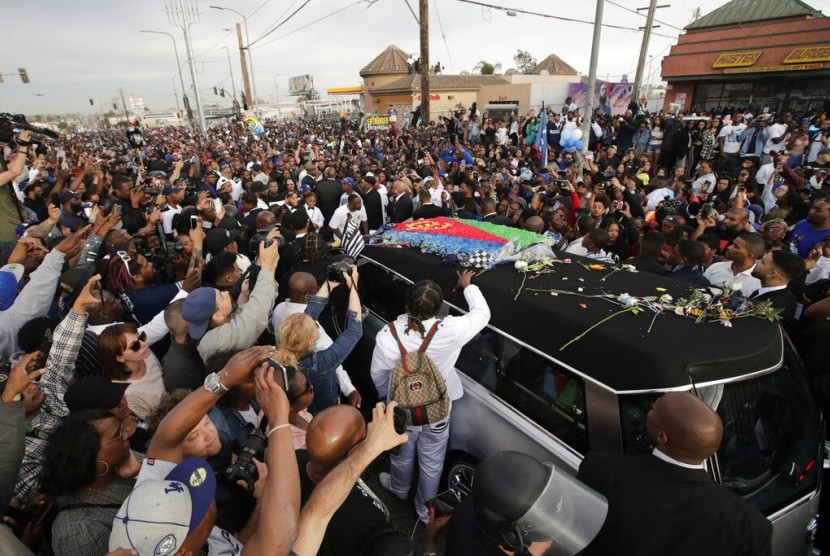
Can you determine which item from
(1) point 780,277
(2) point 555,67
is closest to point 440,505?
(1) point 780,277

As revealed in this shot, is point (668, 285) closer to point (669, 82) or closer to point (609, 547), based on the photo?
point (609, 547)

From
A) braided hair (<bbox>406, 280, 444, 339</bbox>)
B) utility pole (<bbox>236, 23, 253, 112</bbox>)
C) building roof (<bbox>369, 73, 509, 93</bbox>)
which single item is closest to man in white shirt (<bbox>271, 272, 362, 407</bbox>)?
braided hair (<bbox>406, 280, 444, 339</bbox>)

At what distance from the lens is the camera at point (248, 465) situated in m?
1.90

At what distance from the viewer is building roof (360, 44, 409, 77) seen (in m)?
46.4

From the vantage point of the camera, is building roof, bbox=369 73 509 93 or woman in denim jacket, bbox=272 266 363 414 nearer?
woman in denim jacket, bbox=272 266 363 414

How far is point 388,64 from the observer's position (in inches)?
1857

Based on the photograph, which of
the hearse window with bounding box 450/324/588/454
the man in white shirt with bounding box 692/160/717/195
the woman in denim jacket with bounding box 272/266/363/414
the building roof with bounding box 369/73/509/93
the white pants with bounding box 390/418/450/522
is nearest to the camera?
the hearse window with bounding box 450/324/588/454

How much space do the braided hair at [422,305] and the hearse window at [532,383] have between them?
0.47 m

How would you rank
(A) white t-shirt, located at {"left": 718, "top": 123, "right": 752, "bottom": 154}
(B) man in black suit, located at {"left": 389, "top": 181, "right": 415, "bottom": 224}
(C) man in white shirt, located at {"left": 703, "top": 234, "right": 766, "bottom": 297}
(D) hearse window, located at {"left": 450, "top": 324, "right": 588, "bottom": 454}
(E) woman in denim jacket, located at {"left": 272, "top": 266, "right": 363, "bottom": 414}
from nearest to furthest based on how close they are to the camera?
1. (D) hearse window, located at {"left": 450, "top": 324, "right": 588, "bottom": 454}
2. (E) woman in denim jacket, located at {"left": 272, "top": 266, "right": 363, "bottom": 414}
3. (C) man in white shirt, located at {"left": 703, "top": 234, "right": 766, "bottom": 297}
4. (B) man in black suit, located at {"left": 389, "top": 181, "right": 415, "bottom": 224}
5. (A) white t-shirt, located at {"left": 718, "top": 123, "right": 752, "bottom": 154}

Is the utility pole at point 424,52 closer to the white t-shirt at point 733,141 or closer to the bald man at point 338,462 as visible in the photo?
the white t-shirt at point 733,141

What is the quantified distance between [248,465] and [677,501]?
1.89m

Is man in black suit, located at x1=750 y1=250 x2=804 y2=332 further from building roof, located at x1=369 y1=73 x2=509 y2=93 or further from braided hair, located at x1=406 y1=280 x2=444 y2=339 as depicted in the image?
building roof, located at x1=369 y1=73 x2=509 y2=93

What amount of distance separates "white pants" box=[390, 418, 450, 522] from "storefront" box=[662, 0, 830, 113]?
20.2 meters

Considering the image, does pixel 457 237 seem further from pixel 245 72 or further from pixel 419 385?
pixel 245 72
